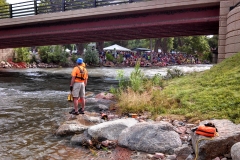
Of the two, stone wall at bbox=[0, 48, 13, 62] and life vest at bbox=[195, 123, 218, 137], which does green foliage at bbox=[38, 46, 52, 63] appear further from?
life vest at bbox=[195, 123, 218, 137]

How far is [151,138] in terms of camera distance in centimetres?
559

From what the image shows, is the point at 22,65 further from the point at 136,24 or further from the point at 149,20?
the point at 149,20

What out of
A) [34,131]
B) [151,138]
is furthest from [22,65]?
[151,138]

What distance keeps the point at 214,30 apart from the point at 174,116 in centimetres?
1555

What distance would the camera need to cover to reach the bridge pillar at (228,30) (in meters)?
13.7

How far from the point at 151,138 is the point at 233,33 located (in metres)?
10.6

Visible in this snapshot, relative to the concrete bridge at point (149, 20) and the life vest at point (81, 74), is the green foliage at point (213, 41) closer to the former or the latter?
the concrete bridge at point (149, 20)

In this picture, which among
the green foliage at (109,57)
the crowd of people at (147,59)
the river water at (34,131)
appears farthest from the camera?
the green foliage at (109,57)

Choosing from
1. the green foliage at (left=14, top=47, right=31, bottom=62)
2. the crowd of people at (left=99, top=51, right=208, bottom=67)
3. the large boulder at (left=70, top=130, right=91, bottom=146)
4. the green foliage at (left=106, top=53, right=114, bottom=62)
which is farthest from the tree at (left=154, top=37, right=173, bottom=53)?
the large boulder at (left=70, top=130, right=91, bottom=146)

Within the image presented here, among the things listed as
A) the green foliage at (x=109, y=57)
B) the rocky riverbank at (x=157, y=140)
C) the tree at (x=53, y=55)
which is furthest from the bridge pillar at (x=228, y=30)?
the green foliage at (x=109, y=57)

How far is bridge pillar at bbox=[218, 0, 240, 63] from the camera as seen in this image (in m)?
13.7

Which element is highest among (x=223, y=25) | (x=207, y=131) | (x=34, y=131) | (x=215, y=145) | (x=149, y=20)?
(x=149, y=20)

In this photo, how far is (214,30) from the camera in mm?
20750

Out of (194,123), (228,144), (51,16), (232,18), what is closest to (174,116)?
(194,123)
